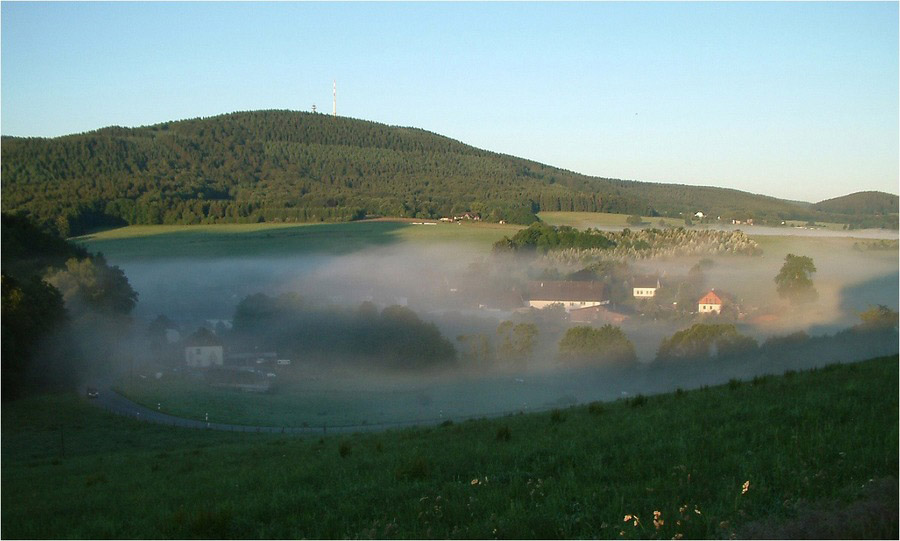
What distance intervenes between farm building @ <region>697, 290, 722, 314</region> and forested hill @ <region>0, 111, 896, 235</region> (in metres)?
7.23

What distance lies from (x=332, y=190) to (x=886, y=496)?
62.1 metres

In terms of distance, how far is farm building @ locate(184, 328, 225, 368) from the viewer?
33.1m

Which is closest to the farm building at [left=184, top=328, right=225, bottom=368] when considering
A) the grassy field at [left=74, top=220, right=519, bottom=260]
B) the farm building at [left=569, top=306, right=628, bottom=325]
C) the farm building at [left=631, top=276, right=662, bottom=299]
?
the grassy field at [left=74, top=220, right=519, bottom=260]

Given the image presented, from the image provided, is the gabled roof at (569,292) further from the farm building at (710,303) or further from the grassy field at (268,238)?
the grassy field at (268,238)

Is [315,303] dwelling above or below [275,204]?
below

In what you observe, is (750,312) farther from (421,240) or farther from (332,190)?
(332,190)

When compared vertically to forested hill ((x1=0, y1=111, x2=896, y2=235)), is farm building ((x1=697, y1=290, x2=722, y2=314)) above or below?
below

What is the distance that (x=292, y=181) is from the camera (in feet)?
222

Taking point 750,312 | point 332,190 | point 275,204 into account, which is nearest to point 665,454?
point 750,312

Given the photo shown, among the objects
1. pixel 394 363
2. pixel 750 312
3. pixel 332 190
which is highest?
pixel 332 190

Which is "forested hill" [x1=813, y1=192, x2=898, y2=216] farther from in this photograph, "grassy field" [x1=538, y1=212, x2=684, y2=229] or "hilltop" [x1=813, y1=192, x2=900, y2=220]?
"grassy field" [x1=538, y1=212, x2=684, y2=229]

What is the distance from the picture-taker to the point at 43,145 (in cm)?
5247

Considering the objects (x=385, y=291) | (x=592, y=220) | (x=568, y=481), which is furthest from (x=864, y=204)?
(x=568, y=481)

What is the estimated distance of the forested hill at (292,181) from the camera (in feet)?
150
